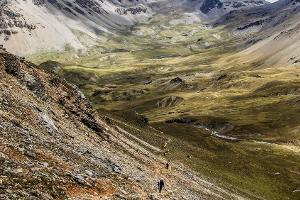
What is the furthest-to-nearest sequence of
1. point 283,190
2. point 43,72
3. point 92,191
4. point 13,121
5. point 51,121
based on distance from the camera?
point 283,190 < point 43,72 < point 51,121 < point 13,121 < point 92,191

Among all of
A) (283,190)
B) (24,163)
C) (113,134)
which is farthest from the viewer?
(283,190)

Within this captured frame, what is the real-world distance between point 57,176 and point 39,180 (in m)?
2.74

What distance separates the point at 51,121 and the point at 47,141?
24.6ft

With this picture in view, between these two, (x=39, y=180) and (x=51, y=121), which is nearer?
(x=39, y=180)

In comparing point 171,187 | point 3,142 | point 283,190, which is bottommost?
point 283,190

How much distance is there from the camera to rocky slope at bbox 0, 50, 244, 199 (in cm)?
3163

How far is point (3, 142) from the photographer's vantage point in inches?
1339

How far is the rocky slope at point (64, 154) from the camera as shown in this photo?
31627mm

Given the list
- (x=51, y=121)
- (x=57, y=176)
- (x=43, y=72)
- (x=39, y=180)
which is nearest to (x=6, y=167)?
(x=39, y=180)

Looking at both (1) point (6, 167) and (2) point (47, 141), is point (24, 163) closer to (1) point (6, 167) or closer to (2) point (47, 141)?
(1) point (6, 167)

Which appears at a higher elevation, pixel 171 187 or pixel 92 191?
pixel 92 191

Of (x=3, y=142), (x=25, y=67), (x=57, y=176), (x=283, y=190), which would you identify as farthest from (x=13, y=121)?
(x=283, y=190)

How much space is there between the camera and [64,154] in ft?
132

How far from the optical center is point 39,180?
101 ft
